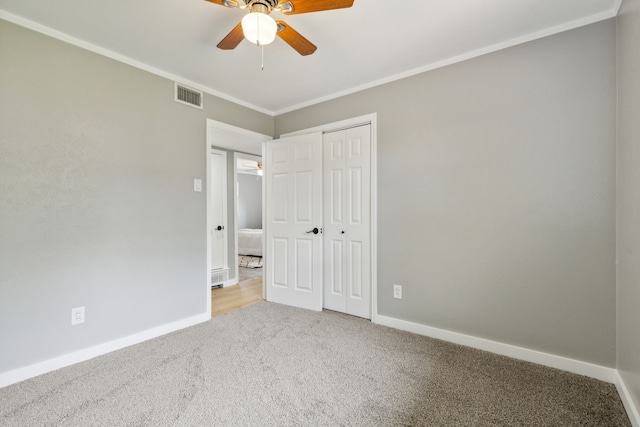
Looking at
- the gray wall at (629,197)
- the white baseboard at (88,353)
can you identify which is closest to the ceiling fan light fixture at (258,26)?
the gray wall at (629,197)

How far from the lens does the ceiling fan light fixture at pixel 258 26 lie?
57.3 inches

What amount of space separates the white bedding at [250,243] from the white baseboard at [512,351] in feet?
12.8

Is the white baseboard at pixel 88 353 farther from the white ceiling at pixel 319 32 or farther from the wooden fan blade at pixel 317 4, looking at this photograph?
the wooden fan blade at pixel 317 4

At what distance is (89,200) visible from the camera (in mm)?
2213

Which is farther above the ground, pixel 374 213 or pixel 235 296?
pixel 374 213

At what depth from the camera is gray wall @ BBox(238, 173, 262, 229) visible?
359 inches

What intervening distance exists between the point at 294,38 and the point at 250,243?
5.04 meters

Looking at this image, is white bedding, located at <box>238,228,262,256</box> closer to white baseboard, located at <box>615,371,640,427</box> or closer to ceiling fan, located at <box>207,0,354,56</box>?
ceiling fan, located at <box>207,0,354,56</box>

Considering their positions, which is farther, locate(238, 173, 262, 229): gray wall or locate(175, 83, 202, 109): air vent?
locate(238, 173, 262, 229): gray wall

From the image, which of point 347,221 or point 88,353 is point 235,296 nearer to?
point 88,353

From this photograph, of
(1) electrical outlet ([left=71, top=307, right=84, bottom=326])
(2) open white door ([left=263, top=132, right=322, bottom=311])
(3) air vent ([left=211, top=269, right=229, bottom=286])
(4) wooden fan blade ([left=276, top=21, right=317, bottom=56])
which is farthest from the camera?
(3) air vent ([left=211, top=269, right=229, bottom=286])

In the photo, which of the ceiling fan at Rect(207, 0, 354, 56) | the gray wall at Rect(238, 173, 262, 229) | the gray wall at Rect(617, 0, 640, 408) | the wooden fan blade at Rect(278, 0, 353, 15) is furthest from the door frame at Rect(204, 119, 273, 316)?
the gray wall at Rect(238, 173, 262, 229)

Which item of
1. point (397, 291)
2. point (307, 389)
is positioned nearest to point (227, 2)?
point (307, 389)

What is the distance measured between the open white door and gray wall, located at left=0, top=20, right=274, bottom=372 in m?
0.90
